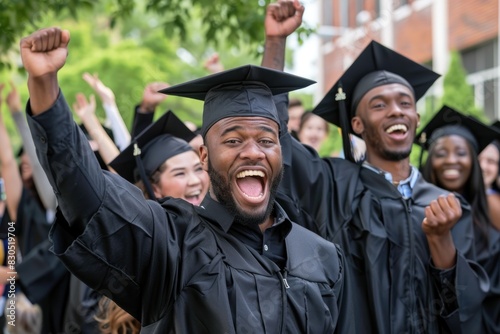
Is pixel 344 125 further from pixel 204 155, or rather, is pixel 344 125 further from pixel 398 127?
pixel 204 155

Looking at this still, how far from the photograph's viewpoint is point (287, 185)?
396 centimetres

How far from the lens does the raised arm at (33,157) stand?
225 inches

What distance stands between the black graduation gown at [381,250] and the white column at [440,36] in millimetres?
12808

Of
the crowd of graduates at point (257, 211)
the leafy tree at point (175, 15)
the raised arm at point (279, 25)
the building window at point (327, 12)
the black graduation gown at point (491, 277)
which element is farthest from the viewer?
the building window at point (327, 12)

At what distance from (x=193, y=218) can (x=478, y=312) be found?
2006 mm

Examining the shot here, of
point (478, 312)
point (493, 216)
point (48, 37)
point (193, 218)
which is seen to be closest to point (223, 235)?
point (193, 218)

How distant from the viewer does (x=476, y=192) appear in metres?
5.24

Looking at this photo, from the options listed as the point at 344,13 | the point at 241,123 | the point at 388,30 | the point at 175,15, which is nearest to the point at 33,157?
the point at 175,15

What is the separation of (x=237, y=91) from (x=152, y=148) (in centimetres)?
170

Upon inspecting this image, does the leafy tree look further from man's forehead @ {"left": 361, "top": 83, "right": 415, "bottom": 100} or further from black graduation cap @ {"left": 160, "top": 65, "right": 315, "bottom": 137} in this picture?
black graduation cap @ {"left": 160, "top": 65, "right": 315, "bottom": 137}

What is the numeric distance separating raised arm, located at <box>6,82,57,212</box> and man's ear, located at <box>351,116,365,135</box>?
2.47 metres

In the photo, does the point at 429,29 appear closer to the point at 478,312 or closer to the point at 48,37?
the point at 478,312

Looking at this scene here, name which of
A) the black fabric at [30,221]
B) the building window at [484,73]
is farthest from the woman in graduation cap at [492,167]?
the building window at [484,73]

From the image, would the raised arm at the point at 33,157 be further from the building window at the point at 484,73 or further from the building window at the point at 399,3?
the building window at the point at 399,3
